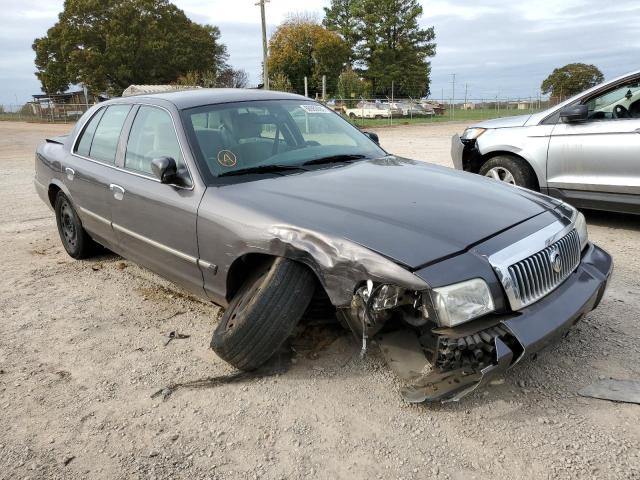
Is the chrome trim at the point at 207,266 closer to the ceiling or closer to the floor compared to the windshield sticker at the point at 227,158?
closer to the floor

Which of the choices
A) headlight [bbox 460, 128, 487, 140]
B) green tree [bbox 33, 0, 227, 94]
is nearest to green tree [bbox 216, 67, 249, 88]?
green tree [bbox 33, 0, 227, 94]

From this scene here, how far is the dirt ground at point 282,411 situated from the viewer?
7.75ft

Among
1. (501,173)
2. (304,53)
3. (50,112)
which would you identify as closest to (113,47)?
(50,112)

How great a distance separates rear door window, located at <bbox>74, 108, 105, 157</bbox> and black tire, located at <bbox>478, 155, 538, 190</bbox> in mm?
4209

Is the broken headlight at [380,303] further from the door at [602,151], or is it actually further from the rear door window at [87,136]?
the door at [602,151]

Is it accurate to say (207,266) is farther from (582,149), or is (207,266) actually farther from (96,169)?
(582,149)

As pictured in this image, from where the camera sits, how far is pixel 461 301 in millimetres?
Result: 2375

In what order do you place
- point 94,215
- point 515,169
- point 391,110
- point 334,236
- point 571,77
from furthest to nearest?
point 571,77, point 391,110, point 515,169, point 94,215, point 334,236

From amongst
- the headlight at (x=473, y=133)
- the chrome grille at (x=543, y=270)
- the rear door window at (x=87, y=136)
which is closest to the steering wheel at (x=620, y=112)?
the headlight at (x=473, y=133)

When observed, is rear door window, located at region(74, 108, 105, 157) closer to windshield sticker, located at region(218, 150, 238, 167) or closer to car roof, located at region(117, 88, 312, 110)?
car roof, located at region(117, 88, 312, 110)

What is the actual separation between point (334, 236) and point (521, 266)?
2.89 feet

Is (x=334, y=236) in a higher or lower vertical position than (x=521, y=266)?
higher

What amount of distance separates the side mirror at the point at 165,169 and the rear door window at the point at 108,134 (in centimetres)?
106

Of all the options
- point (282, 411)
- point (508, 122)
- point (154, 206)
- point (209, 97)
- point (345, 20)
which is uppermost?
point (345, 20)
